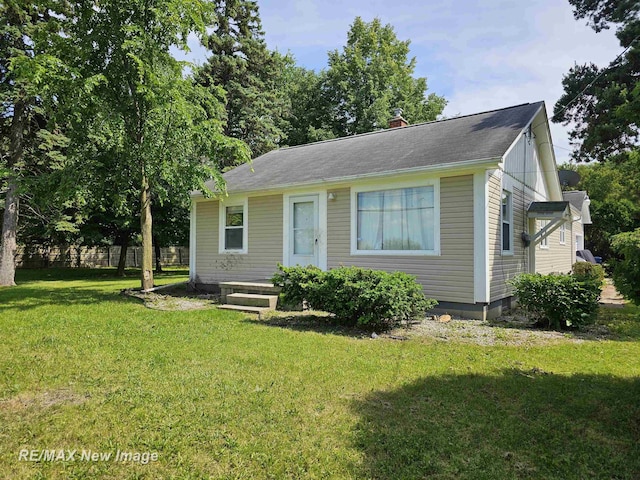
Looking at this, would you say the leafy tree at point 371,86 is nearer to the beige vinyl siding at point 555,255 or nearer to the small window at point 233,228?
the beige vinyl siding at point 555,255

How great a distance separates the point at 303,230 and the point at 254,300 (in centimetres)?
249

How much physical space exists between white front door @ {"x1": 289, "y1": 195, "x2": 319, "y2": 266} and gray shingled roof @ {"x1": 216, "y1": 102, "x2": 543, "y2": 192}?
0.63 metres

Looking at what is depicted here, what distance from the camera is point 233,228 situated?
11625 millimetres

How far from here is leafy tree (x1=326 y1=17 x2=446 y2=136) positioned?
27.9 m

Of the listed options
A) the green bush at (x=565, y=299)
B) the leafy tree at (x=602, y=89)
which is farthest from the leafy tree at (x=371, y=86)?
the green bush at (x=565, y=299)

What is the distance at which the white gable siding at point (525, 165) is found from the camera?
30.9ft

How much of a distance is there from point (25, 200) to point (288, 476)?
61.4 feet

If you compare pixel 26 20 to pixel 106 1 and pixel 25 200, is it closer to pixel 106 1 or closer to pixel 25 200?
pixel 25 200

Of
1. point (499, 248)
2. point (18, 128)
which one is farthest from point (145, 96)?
point (18, 128)

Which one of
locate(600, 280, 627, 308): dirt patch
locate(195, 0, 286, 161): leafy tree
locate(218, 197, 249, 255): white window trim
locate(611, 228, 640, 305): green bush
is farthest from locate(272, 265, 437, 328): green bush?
locate(195, 0, 286, 161): leafy tree

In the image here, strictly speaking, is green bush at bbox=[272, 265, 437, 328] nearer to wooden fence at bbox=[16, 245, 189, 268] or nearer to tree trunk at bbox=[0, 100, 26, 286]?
tree trunk at bbox=[0, 100, 26, 286]

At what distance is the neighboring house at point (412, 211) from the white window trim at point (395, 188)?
2 centimetres

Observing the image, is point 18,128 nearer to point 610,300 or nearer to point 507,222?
point 507,222

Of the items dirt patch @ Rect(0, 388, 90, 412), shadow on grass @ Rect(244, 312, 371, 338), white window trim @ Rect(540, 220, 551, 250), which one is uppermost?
white window trim @ Rect(540, 220, 551, 250)
